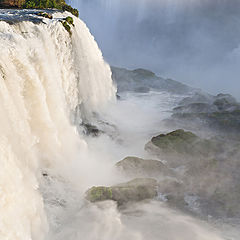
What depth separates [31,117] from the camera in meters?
10.2

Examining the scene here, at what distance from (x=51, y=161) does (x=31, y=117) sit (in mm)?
2246

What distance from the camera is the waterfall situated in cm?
686

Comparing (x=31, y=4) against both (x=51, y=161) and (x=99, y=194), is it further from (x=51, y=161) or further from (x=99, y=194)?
(x=99, y=194)

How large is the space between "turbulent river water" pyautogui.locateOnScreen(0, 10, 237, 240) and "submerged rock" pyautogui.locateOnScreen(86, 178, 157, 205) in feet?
0.92

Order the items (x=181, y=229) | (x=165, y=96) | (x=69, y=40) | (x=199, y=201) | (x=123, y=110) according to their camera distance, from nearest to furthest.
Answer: (x=181, y=229)
(x=199, y=201)
(x=69, y=40)
(x=123, y=110)
(x=165, y=96)

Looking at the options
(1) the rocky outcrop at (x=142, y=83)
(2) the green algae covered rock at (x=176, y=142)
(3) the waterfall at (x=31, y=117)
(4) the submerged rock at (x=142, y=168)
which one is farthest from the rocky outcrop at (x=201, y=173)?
(1) the rocky outcrop at (x=142, y=83)

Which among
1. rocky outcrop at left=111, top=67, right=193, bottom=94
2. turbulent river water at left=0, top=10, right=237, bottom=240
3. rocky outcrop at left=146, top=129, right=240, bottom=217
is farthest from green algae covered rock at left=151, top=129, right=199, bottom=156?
rocky outcrop at left=111, top=67, right=193, bottom=94

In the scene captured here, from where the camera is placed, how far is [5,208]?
6.34 m

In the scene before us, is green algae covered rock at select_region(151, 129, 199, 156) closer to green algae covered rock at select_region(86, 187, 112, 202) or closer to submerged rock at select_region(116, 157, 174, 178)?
submerged rock at select_region(116, 157, 174, 178)

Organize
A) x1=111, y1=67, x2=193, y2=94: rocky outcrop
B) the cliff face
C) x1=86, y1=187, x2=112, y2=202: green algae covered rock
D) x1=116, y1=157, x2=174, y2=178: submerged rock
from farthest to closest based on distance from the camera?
x1=111, y1=67, x2=193, y2=94: rocky outcrop
the cliff face
x1=116, y1=157, x2=174, y2=178: submerged rock
x1=86, y1=187, x2=112, y2=202: green algae covered rock

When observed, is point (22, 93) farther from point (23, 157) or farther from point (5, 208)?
point (5, 208)

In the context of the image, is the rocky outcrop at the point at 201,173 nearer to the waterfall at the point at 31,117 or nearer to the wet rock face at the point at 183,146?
the wet rock face at the point at 183,146

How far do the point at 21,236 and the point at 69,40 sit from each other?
42.2 feet

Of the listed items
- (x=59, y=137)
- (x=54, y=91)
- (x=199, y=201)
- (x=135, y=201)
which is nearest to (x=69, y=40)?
(x=54, y=91)
